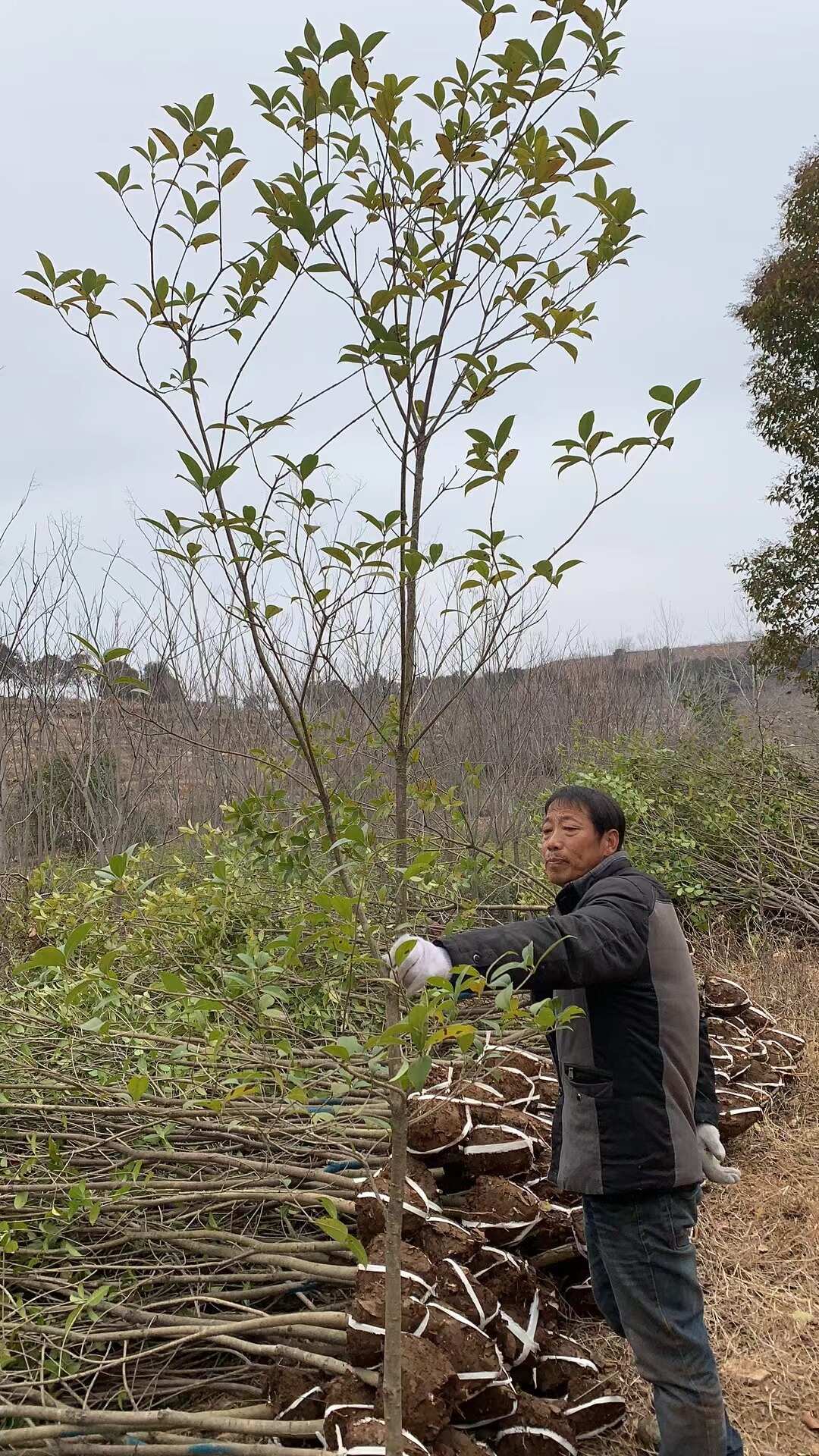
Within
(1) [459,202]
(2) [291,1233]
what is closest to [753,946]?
(2) [291,1233]

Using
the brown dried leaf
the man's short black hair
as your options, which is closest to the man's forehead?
the man's short black hair

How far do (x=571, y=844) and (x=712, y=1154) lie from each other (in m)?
0.82

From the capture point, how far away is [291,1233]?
97.8 inches

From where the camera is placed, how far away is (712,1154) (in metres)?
2.30

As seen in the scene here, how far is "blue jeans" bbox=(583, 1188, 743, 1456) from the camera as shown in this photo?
1833 mm

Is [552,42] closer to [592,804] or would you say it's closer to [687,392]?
[687,392]

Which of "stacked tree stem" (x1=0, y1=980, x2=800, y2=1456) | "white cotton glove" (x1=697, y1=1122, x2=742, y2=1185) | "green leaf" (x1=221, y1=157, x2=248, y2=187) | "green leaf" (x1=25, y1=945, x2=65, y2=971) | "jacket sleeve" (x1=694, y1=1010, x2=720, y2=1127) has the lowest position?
"stacked tree stem" (x1=0, y1=980, x2=800, y2=1456)

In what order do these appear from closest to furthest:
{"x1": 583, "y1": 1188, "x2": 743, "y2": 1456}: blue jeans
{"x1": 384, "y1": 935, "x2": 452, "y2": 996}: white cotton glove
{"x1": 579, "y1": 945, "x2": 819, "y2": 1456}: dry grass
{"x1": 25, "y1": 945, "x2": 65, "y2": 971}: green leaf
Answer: {"x1": 25, "y1": 945, "x2": 65, "y2": 971}: green leaf
{"x1": 384, "y1": 935, "x2": 452, "y2": 996}: white cotton glove
{"x1": 583, "y1": 1188, "x2": 743, "y2": 1456}: blue jeans
{"x1": 579, "y1": 945, "x2": 819, "y2": 1456}: dry grass

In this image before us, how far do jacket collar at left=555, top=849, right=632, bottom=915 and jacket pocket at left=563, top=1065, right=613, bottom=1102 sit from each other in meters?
0.33

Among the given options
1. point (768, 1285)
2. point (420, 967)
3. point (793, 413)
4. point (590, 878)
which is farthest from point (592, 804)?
point (793, 413)

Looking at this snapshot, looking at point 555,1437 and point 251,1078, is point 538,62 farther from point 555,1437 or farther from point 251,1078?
point 555,1437

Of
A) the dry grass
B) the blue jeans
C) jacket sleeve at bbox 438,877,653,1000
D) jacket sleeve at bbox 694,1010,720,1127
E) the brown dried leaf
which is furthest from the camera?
the brown dried leaf

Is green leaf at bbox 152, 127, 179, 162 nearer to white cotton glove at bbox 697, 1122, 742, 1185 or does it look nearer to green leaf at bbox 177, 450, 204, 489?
green leaf at bbox 177, 450, 204, 489

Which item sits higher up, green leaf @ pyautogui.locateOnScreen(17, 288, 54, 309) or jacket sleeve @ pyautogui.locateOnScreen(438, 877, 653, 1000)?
green leaf @ pyautogui.locateOnScreen(17, 288, 54, 309)
